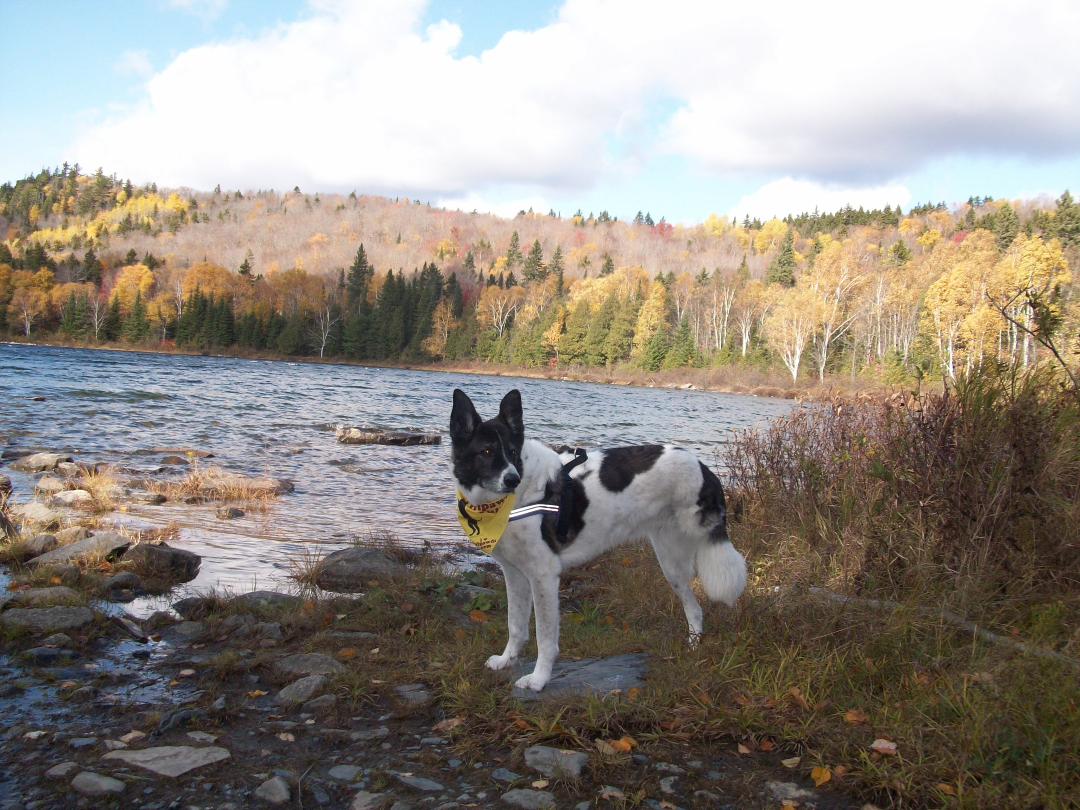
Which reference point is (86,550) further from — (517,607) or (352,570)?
(517,607)

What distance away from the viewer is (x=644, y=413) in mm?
34750

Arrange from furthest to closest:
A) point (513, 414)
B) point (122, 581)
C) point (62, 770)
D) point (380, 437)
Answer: point (380, 437)
point (122, 581)
point (513, 414)
point (62, 770)

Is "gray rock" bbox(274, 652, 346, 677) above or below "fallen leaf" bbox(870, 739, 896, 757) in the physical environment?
below

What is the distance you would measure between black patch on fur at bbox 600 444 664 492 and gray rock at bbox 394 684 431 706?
1.87m

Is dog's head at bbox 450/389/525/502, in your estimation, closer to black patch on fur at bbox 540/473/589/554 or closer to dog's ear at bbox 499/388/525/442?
dog's ear at bbox 499/388/525/442

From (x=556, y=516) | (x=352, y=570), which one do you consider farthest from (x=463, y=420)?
(x=352, y=570)

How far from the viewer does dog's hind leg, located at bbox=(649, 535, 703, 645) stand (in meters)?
5.05

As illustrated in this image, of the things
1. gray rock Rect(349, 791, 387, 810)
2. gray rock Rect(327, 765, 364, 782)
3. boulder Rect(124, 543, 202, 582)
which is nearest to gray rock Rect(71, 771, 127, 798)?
gray rock Rect(327, 765, 364, 782)

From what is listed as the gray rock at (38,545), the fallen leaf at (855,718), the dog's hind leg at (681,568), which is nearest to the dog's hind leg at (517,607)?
the dog's hind leg at (681,568)

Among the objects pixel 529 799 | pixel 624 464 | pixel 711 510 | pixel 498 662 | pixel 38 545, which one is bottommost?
pixel 38 545

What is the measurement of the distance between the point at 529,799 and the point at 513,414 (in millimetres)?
2430

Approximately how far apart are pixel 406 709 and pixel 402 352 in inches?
3731

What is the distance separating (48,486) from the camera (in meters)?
10.9

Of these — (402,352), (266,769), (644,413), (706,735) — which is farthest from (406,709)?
(402,352)
